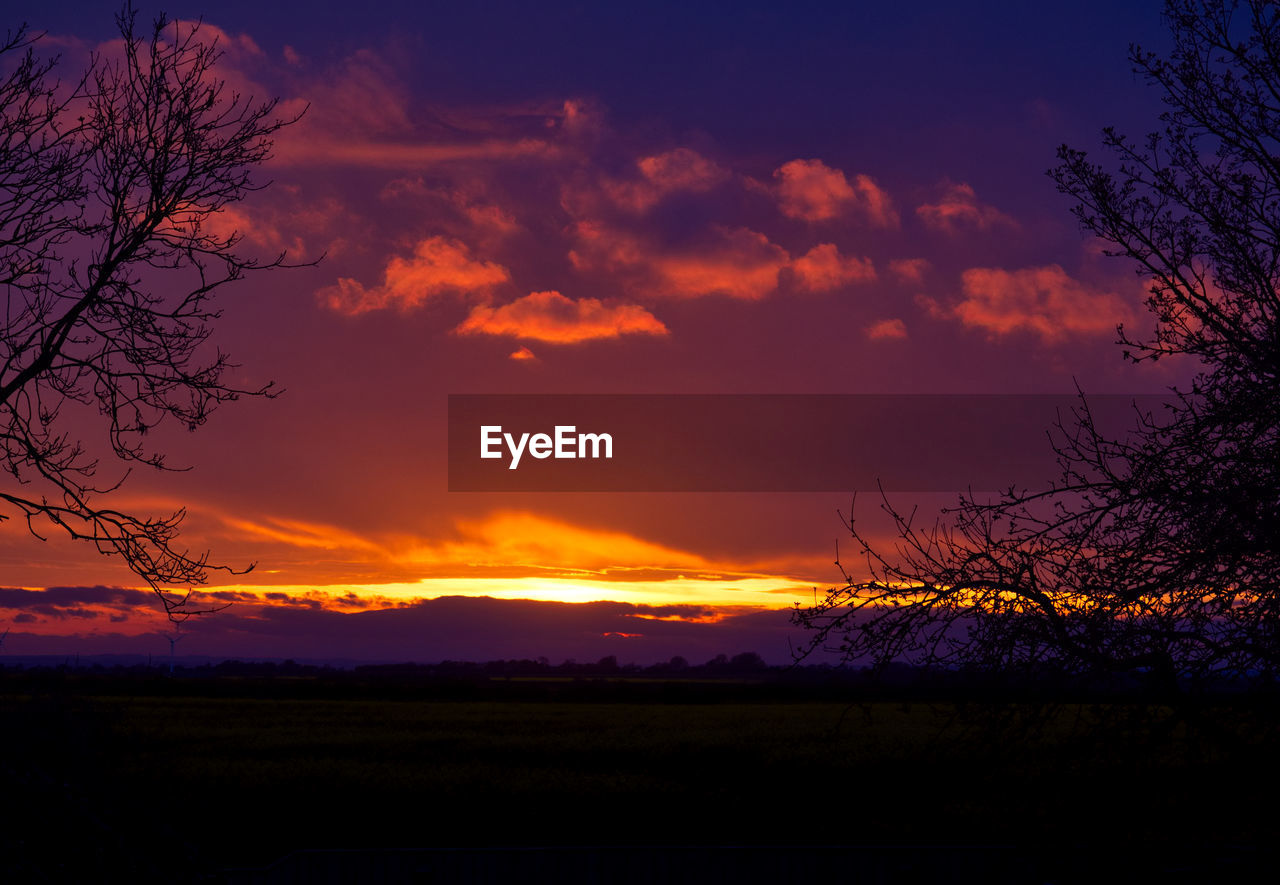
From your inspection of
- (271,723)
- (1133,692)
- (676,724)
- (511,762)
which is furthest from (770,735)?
(1133,692)

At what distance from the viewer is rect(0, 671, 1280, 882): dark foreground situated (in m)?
8.91

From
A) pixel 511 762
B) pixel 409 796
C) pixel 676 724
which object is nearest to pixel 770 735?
pixel 676 724

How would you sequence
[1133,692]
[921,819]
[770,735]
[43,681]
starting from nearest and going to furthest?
[1133,692] < [921,819] < [43,681] < [770,735]

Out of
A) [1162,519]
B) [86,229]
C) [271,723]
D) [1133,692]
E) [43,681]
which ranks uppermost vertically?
[86,229]

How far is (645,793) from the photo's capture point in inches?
894

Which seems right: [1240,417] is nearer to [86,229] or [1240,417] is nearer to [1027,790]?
[86,229]

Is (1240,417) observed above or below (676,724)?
above

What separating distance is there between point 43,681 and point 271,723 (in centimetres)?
1433

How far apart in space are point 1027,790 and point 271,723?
30298mm

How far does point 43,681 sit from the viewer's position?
90.0 feet

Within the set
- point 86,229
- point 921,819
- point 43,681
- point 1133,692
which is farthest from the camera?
point 43,681

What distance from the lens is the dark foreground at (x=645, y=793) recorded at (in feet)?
29.2

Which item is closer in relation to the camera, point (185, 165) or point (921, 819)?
point (185, 165)

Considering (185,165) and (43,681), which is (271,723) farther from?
(185,165)
